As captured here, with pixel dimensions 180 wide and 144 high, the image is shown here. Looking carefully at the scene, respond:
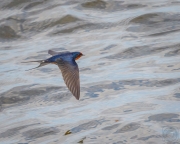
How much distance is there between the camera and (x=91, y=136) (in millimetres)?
5684

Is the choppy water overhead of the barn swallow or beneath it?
beneath

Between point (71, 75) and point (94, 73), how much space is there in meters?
1.72

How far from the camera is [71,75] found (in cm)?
588

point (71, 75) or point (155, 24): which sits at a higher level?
point (71, 75)

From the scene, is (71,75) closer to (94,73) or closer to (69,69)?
(69,69)

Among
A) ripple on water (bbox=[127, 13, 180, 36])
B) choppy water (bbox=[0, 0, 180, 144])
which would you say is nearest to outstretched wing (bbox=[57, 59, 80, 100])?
choppy water (bbox=[0, 0, 180, 144])

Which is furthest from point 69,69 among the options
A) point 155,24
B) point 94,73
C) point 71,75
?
point 155,24

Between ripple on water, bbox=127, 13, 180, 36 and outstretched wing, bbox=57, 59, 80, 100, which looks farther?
ripple on water, bbox=127, 13, 180, 36

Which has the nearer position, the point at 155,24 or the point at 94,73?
the point at 94,73

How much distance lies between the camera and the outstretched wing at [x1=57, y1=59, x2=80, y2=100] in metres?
5.61

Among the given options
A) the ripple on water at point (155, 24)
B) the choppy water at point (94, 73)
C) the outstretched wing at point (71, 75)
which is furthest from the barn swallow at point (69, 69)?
the ripple on water at point (155, 24)

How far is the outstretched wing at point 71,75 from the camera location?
221 inches

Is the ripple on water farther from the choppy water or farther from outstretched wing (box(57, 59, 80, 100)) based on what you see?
outstretched wing (box(57, 59, 80, 100))

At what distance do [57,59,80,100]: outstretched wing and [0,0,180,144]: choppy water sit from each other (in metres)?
0.43
